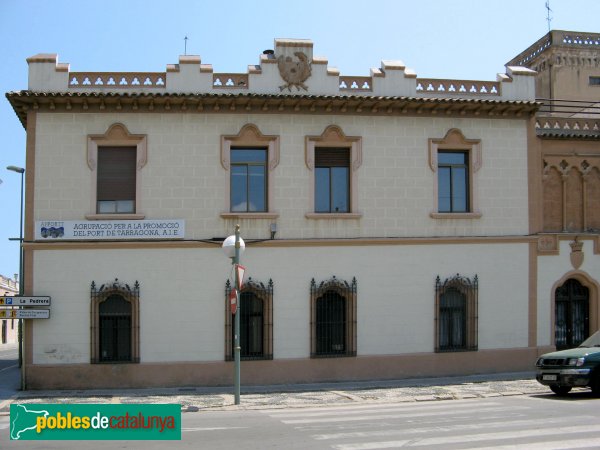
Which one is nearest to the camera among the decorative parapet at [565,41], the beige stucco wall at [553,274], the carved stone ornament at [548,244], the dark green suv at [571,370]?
the dark green suv at [571,370]

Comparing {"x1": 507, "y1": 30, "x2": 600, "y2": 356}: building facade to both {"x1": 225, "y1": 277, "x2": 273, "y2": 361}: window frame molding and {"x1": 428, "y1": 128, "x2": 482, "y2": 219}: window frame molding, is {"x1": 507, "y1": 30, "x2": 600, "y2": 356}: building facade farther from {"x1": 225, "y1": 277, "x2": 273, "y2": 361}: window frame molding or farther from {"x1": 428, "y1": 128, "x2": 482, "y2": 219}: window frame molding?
{"x1": 225, "y1": 277, "x2": 273, "y2": 361}: window frame molding

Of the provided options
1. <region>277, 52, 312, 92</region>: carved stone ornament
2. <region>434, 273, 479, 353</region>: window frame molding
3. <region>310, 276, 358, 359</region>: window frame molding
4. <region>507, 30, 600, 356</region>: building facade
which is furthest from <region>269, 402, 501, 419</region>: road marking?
<region>277, 52, 312, 92</region>: carved stone ornament

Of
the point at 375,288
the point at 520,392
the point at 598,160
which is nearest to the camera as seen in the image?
the point at 520,392

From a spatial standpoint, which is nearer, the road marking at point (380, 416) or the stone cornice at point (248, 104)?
the road marking at point (380, 416)

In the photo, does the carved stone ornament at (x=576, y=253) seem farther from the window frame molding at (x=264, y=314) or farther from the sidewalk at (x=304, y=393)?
the window frame molding at (x=264, y=314)

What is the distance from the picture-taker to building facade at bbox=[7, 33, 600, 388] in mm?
19000

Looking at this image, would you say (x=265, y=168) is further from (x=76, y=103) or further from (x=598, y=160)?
(x=598, y=160)

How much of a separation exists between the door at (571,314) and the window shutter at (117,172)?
12599mm

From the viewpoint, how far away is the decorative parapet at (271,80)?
63.1 feet

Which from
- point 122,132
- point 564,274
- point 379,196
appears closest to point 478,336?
point 564,274

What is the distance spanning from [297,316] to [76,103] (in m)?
8.09

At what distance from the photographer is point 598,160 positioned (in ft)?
71.8

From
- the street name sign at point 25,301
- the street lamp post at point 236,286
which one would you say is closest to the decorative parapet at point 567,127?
the street lamp post at point 236,286

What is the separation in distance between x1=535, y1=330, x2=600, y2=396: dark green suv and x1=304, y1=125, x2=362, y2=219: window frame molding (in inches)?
255
